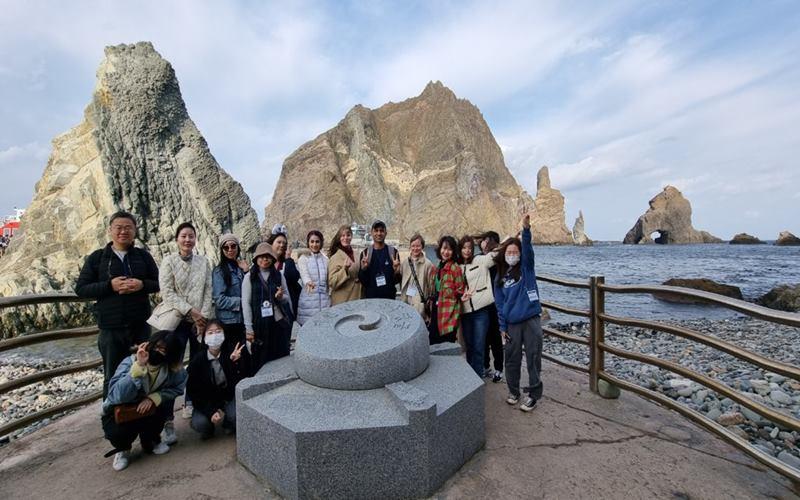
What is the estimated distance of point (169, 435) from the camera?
358 centimetres

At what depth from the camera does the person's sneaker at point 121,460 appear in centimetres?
320

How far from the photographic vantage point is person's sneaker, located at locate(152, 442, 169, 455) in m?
3.41

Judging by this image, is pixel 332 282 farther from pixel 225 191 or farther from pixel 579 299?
pixel 225 191

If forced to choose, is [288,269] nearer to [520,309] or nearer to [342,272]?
[342,272]

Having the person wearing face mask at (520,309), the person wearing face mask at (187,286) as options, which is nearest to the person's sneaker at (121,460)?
the person wearing face mask at (187,286)

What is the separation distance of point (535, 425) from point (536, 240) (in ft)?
351

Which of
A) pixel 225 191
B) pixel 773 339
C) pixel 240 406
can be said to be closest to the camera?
pixel 240 406

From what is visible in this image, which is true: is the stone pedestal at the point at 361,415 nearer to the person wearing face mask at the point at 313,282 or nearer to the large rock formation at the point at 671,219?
the person wearing face mask at the point at 313,282

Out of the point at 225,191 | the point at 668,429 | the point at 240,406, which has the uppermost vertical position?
the point at 225,191

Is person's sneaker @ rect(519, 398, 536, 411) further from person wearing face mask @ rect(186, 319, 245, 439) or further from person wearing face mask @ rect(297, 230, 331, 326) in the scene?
person wearing face mask @ rect(186, 319, 245, 439)

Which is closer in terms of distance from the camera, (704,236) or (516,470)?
(516,470)

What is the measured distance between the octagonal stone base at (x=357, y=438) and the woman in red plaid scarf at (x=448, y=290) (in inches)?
49.4

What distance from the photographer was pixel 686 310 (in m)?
16.2

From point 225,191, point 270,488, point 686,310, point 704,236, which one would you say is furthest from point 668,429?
point 704,236
